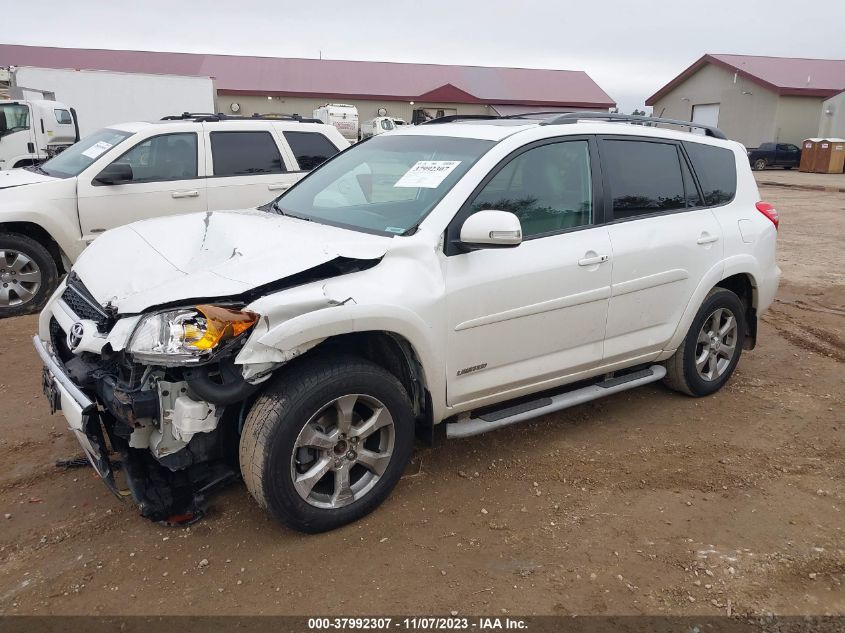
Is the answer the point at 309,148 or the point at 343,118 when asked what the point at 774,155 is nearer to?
the point at 343,118

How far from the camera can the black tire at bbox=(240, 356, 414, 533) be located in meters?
2.83

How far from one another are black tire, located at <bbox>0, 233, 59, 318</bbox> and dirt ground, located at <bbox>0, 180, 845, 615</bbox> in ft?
7.87

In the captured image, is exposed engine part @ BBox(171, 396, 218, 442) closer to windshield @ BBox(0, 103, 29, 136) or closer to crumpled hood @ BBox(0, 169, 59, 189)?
crumpled hood @ BBox(0, 169, 59, 189)

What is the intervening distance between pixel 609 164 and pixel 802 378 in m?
2.61

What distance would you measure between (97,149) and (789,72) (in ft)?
135

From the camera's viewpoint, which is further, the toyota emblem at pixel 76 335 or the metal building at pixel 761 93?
the metal building at pixel 761 93

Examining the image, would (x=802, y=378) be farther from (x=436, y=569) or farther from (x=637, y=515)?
(x=436, y=569)

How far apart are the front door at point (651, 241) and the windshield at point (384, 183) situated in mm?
973

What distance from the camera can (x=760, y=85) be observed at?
37.2 m

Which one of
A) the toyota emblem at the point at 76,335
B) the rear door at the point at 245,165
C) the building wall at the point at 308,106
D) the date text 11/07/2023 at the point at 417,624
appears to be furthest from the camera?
the building wall at the point at 308,106

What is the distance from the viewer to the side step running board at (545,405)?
11.4ft

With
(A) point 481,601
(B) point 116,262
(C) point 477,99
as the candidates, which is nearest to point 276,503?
(A) point 481,601

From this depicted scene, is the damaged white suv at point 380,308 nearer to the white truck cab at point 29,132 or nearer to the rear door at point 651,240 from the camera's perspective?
the rear door at point 651,240

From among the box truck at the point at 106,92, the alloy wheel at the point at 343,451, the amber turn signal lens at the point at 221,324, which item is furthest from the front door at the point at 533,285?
the box truck at the point at 106,92
